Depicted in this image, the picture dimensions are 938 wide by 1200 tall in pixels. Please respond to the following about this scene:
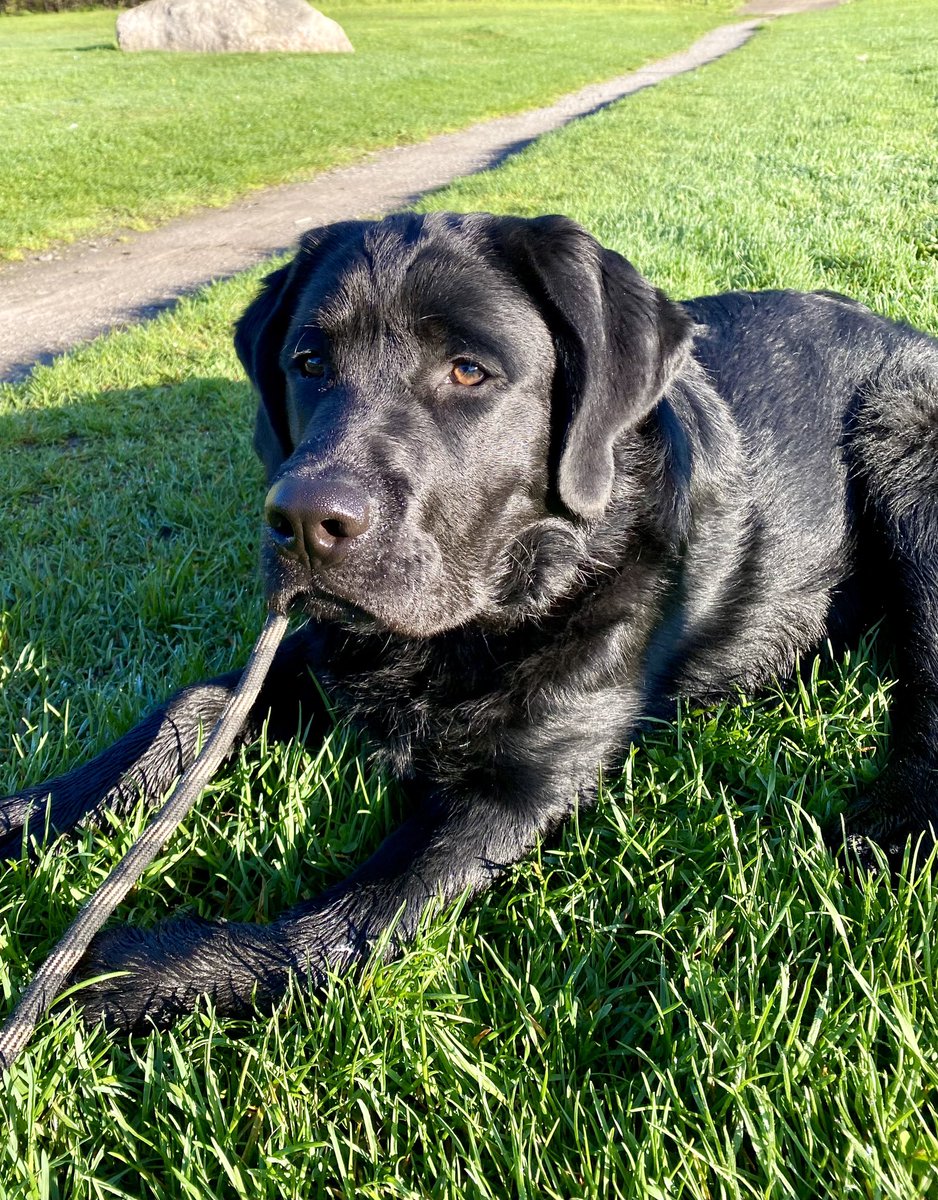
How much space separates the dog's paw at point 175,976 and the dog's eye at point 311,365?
4.27ft

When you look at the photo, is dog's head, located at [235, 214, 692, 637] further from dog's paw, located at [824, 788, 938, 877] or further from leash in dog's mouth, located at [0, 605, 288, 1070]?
dog's paw, located at [824, 788, 938, 877]

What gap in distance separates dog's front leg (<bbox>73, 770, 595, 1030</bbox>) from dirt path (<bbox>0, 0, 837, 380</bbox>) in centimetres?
481

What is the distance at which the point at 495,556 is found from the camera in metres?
2.23

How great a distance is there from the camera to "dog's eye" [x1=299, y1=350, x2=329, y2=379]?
224 cm

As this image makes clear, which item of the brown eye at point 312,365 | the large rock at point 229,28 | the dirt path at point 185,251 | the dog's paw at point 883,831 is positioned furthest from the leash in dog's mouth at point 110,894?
the large rock at point 229,28

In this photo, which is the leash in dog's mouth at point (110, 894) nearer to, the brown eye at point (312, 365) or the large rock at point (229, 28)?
the brown eye at point (312, 365)

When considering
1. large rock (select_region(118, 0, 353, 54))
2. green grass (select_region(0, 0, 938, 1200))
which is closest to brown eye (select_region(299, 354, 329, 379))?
green grass (select_region(0, 0, 938, 1200))

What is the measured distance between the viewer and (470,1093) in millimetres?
1467

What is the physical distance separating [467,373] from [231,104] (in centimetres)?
1659

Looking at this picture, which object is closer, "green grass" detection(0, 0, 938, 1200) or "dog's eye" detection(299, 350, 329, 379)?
"green grass" detection(0, 0, 938, 1200)

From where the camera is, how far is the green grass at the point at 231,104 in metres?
10.2

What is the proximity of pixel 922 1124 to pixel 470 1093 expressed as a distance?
66 centimetres

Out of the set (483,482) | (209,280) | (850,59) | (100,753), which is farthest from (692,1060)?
(850,59)

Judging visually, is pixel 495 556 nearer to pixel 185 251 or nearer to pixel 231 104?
pixel 185 251
